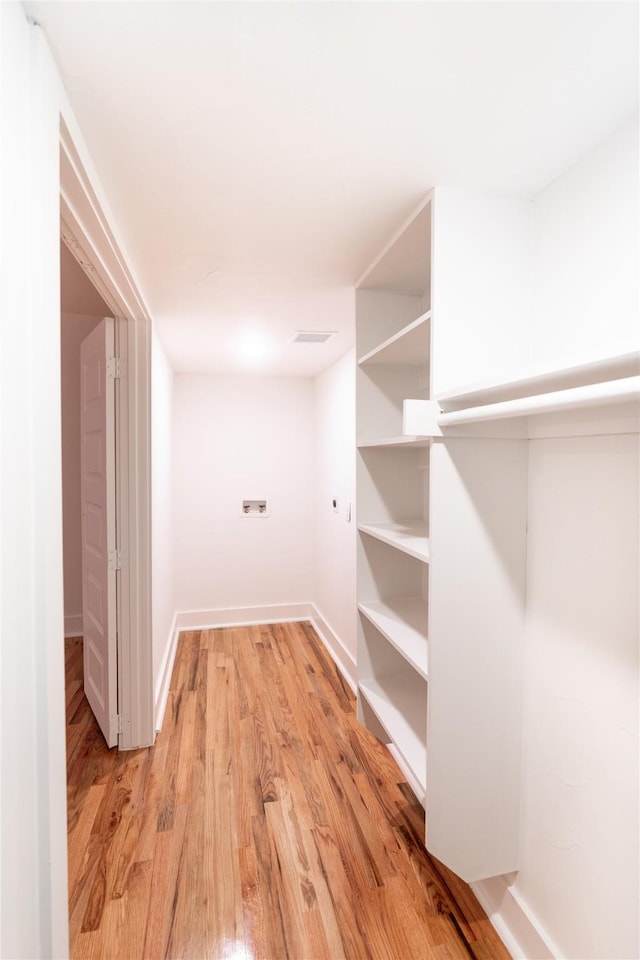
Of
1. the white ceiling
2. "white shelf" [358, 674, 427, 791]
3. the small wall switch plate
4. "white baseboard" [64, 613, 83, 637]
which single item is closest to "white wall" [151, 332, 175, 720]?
the small wall switch plate

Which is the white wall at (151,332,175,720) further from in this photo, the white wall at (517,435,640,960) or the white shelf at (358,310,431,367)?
the white wall at (517,435,640,960)

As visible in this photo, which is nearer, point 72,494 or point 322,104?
point 322,104

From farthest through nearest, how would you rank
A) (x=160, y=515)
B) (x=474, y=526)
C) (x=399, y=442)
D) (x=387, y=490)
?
(x=160, y=515)
(x=387, y=490)
(x=399, y=442)
(x=474, y=526)

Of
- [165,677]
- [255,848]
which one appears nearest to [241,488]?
[165,677]

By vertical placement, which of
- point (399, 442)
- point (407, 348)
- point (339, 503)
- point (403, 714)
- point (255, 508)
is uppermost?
point (407, 348)

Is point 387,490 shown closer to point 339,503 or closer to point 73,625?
point 339,503

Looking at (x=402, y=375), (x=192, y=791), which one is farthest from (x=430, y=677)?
(x=192, y=791)

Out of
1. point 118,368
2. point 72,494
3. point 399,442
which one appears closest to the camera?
point 399,442

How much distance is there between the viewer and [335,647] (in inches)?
134

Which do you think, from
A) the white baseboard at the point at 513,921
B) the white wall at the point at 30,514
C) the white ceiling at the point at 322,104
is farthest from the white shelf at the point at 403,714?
the white ceiling at the point at 322,104

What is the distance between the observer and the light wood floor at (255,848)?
1.37 metres

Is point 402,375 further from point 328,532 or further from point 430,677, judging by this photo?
point 328,532

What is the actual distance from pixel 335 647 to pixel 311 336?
7.36 ft

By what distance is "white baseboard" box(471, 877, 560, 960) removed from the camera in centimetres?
125
